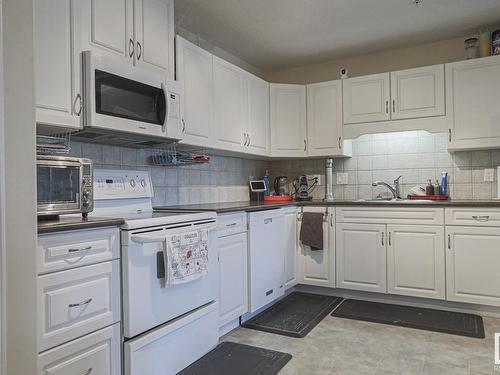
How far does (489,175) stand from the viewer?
3.41m

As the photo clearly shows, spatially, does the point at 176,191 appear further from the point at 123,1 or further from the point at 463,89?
the point at 463,89

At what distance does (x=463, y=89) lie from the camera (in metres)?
3.29

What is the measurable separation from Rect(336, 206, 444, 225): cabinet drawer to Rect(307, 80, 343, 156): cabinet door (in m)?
0.71

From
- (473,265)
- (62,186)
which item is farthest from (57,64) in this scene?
(473,265)

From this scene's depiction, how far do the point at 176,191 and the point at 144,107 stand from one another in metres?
0.93

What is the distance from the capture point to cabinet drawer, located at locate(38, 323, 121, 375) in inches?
58.6

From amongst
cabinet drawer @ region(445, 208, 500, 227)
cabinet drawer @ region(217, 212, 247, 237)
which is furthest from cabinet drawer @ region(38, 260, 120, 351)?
cabinet drawer @ region(445, 208, 500, 227)

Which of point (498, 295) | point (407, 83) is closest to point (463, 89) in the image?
point (407, 83)

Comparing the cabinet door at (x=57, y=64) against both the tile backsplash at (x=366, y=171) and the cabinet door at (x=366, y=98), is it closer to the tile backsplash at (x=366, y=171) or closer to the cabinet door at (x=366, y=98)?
the tile backsplash at (x=366, y=171)

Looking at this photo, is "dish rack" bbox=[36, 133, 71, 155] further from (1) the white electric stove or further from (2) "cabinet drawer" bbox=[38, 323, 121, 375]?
(2) "cabinet drawer" bbox=[38, 323, 121, 375]

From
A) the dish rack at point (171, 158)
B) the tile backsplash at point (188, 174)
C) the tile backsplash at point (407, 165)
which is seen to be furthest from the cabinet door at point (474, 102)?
the dish rack at point (171, 158)

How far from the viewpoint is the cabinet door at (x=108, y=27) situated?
1966mm

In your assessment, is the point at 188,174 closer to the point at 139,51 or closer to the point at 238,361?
the point at 139,51

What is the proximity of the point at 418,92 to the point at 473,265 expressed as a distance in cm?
157
